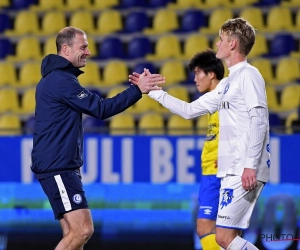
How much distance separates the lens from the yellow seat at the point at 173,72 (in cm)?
1141

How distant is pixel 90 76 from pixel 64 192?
19.6 ft

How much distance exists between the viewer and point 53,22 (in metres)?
12.6

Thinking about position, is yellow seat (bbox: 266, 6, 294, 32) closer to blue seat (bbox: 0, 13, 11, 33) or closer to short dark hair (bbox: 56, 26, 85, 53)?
blue seat (bbox: 0, 13, 11, 33)

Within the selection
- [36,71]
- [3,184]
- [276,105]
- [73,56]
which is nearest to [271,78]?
[276,105]

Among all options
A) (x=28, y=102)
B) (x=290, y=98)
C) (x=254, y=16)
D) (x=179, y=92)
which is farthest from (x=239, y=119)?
(x=254, y=16)

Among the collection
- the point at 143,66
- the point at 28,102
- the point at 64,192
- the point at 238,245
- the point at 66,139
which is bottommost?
the point at 238,245

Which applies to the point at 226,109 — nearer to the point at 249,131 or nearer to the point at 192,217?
the point at 249,131

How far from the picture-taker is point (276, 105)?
35.7ft

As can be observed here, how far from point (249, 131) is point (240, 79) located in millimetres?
343

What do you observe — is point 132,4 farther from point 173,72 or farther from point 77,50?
point 77,50

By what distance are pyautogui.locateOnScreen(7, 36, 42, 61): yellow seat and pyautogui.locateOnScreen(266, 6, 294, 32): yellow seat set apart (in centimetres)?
326

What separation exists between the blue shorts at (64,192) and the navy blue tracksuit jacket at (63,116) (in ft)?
0.15

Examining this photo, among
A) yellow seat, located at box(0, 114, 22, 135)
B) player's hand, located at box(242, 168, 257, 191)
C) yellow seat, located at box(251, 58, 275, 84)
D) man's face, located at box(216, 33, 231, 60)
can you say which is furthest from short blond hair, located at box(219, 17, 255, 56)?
yellow seat, located at box(251, 58, 275, 84)

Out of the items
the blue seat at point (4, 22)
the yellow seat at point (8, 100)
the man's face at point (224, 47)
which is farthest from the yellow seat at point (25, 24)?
the man's face at point (224, 47)
